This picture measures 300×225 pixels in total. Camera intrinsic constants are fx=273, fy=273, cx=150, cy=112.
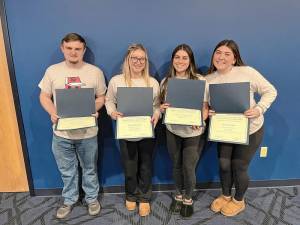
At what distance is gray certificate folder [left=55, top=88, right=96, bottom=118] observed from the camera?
1.89 meters

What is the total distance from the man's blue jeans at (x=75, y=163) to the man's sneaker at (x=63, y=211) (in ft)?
0.12

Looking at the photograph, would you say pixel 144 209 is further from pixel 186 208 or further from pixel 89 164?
pixel 89 164

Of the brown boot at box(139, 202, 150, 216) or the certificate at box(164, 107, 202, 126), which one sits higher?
the certificate at box(164, 107, 202, 126)

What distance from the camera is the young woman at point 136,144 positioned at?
1963 millimetres

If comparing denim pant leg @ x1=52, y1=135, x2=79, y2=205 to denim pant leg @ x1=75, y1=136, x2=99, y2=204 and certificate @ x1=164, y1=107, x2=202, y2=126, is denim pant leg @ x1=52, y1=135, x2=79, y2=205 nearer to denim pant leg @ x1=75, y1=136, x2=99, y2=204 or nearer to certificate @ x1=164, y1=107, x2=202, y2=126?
denim pant leg @ x1=75, y1=136, x2=99, y2=204

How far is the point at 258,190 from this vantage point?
103 inches

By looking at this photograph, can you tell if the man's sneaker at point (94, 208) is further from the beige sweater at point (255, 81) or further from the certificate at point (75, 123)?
the beige sweater at point (255, 81)

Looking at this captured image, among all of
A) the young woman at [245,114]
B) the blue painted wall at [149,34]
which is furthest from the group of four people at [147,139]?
the blue painted wall at [149,34]

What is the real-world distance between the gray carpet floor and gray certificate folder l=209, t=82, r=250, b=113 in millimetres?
945

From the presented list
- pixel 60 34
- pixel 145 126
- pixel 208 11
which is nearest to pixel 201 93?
pixel 145 126

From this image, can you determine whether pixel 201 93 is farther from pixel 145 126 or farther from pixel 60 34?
pixel 60 34

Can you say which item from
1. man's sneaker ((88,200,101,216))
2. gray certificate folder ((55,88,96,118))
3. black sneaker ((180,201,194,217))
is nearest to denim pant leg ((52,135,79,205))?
man's sneaker ((88,200,101,216))

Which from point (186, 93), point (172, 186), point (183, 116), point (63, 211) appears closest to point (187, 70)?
point (186, 93)

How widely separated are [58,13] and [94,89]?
64cm
